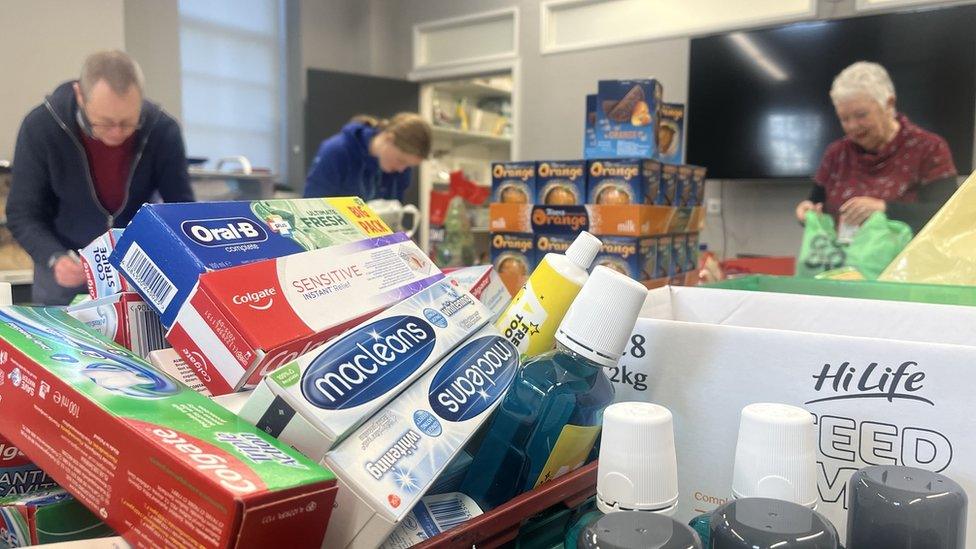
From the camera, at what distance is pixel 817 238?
1455 millimetres

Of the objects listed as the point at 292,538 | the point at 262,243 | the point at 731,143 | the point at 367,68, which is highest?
the point at 367,68

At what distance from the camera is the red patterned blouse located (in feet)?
6.77

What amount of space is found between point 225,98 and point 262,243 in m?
4.24

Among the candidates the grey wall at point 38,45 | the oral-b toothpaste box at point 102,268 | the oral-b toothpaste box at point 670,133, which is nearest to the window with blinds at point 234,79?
the grey wall at point 38,45

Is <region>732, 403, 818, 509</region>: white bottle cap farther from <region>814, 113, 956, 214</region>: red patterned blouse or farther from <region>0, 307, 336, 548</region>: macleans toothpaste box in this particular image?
<region>814, 113, 956, 214</region>: red patterned blouse

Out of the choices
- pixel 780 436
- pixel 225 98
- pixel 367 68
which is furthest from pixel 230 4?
pixel 780 436

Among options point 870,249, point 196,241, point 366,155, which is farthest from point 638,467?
point 366,155

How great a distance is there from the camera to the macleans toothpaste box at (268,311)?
47 cm

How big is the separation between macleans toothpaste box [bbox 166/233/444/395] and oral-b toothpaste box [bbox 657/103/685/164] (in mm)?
979

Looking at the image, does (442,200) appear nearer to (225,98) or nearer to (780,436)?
(225,98)

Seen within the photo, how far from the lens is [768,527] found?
0.34 meters

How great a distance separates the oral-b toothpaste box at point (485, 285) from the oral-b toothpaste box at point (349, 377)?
20 centimetres

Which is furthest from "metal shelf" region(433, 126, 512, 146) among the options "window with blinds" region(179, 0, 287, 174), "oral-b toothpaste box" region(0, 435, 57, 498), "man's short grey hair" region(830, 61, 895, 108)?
"oral-b toothpaste box" region(0, 435, 57, 498)

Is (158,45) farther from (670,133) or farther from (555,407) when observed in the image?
(555,407)
